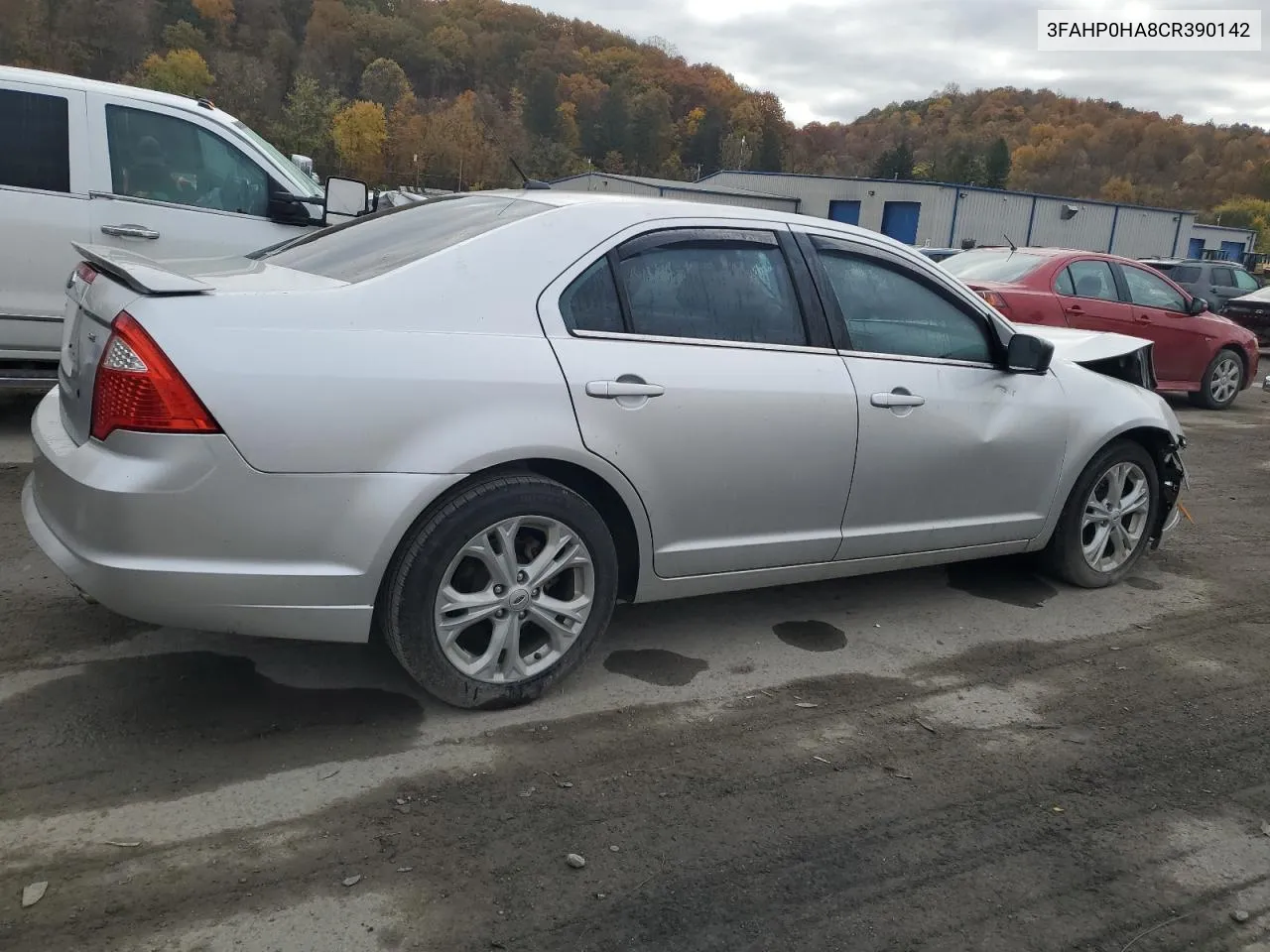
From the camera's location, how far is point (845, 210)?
156 feet

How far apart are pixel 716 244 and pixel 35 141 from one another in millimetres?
4546

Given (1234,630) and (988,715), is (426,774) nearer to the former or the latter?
(988,715)

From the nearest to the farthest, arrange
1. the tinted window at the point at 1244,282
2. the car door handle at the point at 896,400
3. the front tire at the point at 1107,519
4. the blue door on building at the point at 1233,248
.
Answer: the car door handle at the point at 896,400
the front tire at the point at 1107,519
the tinted window at the point at 1244,282
the blue door on building at the point at 1233,248

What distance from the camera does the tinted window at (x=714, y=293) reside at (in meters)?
3.38

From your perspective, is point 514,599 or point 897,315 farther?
point 897,315

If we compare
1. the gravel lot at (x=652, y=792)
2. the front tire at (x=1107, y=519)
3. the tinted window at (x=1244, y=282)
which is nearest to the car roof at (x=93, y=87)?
the gravel lot at (x=652, y=792)

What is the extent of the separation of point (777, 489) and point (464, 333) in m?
1.28

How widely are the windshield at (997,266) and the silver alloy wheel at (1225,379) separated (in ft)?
9.81

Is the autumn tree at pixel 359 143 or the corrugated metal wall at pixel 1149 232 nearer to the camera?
the corrugated metal wall at pixel 1149 232

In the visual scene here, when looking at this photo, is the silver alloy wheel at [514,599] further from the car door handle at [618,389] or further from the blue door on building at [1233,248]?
the blue door on building at [1233,248]

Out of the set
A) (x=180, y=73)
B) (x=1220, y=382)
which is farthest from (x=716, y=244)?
(x=180, y=73)

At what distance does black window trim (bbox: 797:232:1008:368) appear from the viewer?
149 inches

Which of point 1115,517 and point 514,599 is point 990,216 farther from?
point 514,599

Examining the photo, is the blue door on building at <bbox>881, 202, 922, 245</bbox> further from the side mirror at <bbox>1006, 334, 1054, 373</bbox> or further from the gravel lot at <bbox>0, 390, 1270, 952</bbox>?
the gravel lot at <bbox>0, 390, 1270, 952</bbox>
